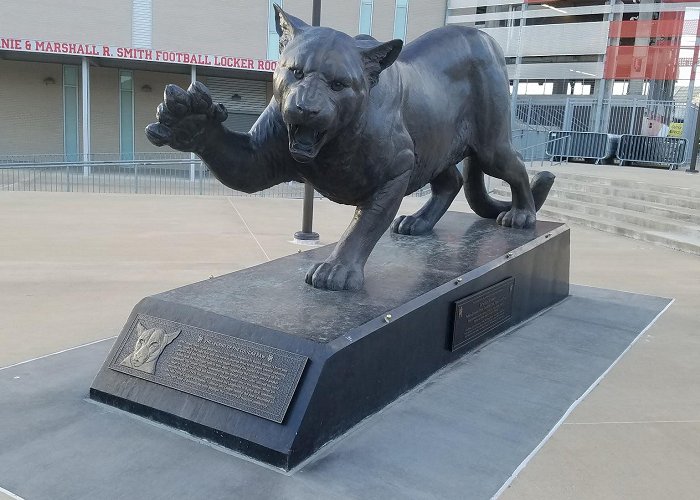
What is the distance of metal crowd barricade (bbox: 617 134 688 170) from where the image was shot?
17062 millimetres

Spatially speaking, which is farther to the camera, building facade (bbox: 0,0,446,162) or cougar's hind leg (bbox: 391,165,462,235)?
building facade (bbox: 0,0,446,162)

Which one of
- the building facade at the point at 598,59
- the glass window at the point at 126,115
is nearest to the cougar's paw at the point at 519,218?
the building facade at the point at 598,59

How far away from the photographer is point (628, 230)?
30.6ft

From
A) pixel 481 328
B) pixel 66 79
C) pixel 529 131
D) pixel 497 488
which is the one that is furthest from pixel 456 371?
pixel 66 79

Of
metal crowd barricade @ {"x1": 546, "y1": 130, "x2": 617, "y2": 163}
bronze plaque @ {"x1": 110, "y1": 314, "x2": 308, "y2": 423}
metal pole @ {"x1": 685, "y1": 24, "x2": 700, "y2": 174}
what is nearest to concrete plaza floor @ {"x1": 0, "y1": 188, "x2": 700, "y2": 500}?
bronze plaque @ {"x1": 110, "y1": 314, "x2": 308, "y2": 423}

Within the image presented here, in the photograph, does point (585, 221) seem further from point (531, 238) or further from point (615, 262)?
point (531, 238)

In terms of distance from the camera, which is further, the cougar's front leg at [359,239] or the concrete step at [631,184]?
the concrete step at [631,184]

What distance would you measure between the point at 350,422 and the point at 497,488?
2.31ft

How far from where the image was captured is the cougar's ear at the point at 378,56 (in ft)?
9.39

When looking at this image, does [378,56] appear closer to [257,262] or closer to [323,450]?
[323,450]

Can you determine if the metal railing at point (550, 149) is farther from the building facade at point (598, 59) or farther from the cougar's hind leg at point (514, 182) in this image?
the cougar's hind leg at point (514, 182)

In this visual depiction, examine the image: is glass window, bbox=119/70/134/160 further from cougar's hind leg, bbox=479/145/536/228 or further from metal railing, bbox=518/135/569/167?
cougar's hind leg, bbox=479/145/536/228

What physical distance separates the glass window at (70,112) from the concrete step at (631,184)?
15.9 m

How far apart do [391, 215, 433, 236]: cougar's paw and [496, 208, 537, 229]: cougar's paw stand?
700 mm
